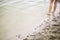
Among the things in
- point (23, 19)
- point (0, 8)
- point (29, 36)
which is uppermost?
point (0, 8)

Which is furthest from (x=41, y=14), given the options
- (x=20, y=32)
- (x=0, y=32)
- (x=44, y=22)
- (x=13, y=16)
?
(x=0, y=32)

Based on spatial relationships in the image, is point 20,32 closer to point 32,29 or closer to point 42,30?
point 32,29

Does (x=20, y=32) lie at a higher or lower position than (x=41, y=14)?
lower

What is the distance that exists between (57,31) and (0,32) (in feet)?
3.87

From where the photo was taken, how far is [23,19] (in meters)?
3.02

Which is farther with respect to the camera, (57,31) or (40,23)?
(40,23)

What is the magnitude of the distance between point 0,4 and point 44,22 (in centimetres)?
185

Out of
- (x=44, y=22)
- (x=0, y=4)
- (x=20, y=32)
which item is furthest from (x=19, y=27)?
(x=0, y=4)

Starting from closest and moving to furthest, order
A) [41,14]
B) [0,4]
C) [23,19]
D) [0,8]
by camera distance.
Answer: [23,19] < [41,14] < [0,8] < [0,4]

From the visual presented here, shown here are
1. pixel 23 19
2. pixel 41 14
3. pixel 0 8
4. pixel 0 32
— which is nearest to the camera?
pixel 0 32

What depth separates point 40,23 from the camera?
2.79 m

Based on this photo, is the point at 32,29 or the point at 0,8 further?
the point at 0,8

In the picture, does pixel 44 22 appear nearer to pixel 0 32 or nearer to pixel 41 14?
pixel 41 14

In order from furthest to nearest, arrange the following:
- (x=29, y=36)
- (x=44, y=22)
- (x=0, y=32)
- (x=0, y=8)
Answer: (x=0, y=8) < (x=44, y=22) < (x=0, y=32) < (x=29, y=36)
